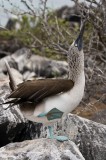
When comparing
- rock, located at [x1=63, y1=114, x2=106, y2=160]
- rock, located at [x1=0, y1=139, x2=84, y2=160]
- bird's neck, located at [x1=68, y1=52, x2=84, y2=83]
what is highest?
bird's neck, located at [x1=68, y1=52, x2=84, y2=83]

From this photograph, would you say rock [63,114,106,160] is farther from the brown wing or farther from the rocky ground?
the brown wing

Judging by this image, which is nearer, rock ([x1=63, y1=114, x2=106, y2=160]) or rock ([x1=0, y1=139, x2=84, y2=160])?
rock ([x1=0, y1=139, x2=84, y2=160])

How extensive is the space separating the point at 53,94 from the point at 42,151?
1.69 feet

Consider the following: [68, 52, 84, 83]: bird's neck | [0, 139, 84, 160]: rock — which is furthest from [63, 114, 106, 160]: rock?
[68, 52, 84, 83]: bird's neck

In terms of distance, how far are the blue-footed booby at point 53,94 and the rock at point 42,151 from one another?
0.37ft

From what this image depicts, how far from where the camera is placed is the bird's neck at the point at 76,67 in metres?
4.86

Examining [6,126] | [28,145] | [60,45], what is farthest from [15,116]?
[60,45]

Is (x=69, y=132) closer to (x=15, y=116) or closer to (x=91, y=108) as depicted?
(x=15, y=116)

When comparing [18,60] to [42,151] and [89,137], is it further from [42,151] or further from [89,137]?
[42,151]

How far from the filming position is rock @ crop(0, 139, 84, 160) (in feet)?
15.3

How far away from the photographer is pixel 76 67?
4867 millimetres

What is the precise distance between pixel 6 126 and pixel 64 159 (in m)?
1.29

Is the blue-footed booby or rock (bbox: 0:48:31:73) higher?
the blue-footed booby

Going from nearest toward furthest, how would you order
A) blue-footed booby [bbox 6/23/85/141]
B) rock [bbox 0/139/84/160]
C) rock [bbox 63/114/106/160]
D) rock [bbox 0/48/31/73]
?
rock [bbox 0/139/84/160] < blue-footed booby [bbox 6/23/85/141] < rock [bbox 63/114/106/160] < rock [bbox 0/48/31/73]
